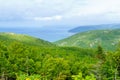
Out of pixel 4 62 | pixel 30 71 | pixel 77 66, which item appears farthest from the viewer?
pixel 77 66

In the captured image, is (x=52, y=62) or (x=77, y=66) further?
(x=77, y=66)

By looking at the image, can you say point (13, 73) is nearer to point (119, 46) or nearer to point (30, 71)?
point (30, 71)

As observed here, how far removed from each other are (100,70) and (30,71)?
23347mm

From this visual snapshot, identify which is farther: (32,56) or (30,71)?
(32,56)

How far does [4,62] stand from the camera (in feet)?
325

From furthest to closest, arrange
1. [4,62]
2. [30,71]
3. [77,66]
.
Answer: [77,66] < [30,71] < [4,62]

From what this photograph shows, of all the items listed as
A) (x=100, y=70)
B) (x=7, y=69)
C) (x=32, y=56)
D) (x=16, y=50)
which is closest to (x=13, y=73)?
(x=7, y=69)

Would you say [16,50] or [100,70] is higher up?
[16,50]

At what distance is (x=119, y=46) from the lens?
108125mm

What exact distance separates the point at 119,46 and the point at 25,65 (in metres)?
32.7

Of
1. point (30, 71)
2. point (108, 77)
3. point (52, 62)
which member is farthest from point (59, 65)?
point (108, 77)

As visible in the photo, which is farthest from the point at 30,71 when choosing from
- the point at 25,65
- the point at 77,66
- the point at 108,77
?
the point at 108,77

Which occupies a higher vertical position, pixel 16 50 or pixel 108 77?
pixel 16 50

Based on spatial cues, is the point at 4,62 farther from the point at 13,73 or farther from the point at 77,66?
the point at 77,66
